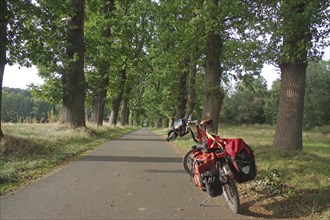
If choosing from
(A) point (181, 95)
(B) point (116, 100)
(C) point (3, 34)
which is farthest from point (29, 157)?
(B) point (116, 100)

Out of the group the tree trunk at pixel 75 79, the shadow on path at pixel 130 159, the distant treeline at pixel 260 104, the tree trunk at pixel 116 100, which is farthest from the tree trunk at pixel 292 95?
the tree trunk at pixel 116 100

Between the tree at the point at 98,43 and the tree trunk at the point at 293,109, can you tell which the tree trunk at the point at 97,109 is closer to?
the tree at the point at 98,43

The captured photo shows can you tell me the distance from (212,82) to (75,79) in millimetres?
7208

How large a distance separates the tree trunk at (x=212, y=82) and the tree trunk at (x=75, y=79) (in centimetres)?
665

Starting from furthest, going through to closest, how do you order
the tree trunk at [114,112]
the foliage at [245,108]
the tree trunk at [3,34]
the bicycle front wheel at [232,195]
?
the foliage at [245,108], the tree trunk at [114,112], the tree trunk at [3,34], the bicycle front wheel at [232,195]

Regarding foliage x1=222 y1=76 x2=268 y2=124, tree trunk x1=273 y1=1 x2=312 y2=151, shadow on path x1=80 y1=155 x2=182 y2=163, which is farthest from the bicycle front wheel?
foliage x1=222 y1=76 x2=268 y2=124

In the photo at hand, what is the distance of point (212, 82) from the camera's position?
15695 mm

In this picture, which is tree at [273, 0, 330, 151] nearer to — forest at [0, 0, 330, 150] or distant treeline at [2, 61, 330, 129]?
forest at [0, 0, 330, 150]

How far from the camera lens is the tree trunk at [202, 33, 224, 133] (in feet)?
51.5

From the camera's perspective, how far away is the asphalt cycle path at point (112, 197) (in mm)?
4973

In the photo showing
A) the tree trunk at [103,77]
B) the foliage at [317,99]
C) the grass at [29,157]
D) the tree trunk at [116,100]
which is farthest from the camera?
the foliage at [317,99]

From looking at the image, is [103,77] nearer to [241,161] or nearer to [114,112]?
[114,112]

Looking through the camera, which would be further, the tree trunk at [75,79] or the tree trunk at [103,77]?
the tree trunk at [103,77]

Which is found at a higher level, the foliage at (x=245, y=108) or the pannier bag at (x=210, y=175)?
the foliage at (x=245, y=108)
